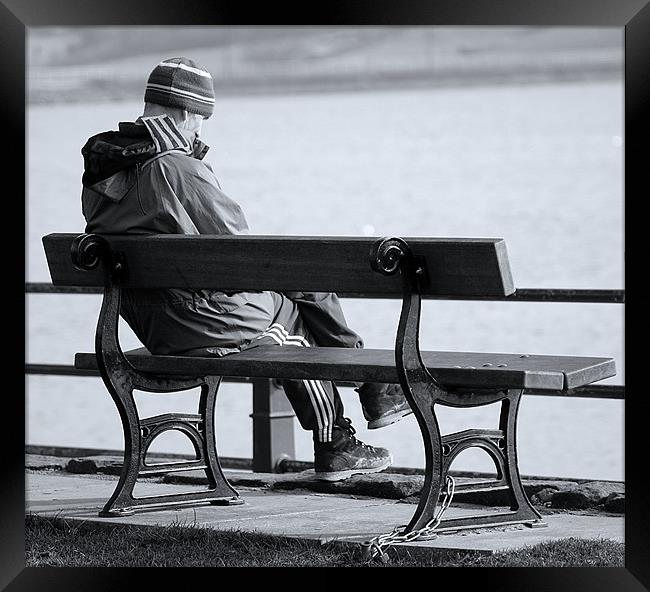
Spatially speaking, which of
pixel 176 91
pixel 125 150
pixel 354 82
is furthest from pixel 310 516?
pixel 354 82

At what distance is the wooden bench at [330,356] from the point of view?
14.5 ft

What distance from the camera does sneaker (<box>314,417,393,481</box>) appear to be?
523 cm

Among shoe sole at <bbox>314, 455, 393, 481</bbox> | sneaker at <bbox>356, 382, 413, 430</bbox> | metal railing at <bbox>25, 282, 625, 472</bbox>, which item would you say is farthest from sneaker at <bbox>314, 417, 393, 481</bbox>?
metal railing at <bbox>25, 282, 625, 472</bbox>

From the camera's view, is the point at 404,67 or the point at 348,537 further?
the point at 404,67

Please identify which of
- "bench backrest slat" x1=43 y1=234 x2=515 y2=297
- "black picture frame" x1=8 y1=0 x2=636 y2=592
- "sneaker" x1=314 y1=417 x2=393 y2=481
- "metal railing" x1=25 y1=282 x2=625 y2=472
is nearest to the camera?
"black picture frame" x1=8 y1=0 x2=636 y2=592

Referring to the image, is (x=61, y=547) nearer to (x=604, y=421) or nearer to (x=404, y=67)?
(x=604, y=421)

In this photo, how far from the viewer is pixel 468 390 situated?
181 inches

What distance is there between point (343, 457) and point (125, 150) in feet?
4.16

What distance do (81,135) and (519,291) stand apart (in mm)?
39568

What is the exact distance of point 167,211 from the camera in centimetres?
489

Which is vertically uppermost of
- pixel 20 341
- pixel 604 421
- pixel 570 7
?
pixel 570 7

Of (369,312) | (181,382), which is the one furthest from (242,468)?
(369,312)

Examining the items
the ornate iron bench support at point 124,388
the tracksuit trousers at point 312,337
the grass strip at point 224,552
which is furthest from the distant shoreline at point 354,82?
the grass strip at point 224,552

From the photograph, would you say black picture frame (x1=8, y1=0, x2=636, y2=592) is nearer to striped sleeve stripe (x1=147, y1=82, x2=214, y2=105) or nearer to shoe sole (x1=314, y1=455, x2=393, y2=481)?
striped sleeve stripe (x1=147, y1=82, x2=214, y2=105)
